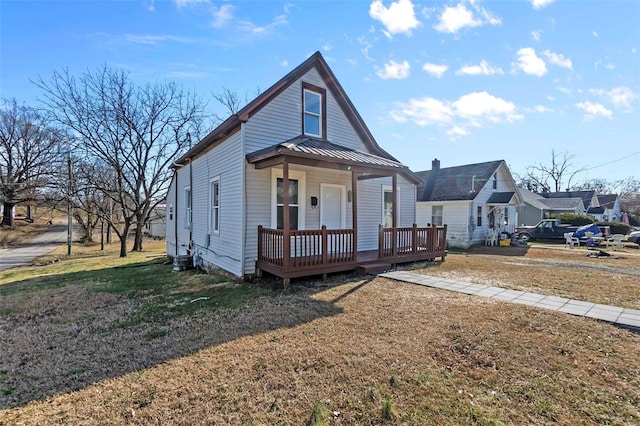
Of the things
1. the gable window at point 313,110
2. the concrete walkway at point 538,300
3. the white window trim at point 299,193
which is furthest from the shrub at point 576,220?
the white window trim at point 299,193

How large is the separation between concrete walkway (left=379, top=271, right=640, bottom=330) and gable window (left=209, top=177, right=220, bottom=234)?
5.35 metres

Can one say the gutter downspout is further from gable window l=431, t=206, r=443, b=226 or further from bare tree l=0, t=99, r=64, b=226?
bare tree l=0, t=99, r=64, b=226

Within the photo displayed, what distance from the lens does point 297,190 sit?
9.00m

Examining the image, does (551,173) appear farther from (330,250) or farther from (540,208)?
(330,250)

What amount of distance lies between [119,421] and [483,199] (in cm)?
2033

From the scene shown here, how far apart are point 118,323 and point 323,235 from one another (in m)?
4.42

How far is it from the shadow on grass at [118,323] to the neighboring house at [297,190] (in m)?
0.91

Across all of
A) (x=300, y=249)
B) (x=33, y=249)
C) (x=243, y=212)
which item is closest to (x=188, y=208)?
(x=243, y=212)

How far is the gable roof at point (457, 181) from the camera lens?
18.5m

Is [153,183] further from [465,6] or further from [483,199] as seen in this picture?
[483,199]

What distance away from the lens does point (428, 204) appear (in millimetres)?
19625

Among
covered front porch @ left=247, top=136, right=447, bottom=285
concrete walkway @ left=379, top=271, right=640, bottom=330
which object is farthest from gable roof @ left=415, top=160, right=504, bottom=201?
concrete walkway @ left=379, top=271, right=640, bottom=330

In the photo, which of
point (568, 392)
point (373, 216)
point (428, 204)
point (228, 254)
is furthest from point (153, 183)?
point (568, 392)

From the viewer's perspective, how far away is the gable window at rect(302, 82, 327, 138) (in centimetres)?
927
